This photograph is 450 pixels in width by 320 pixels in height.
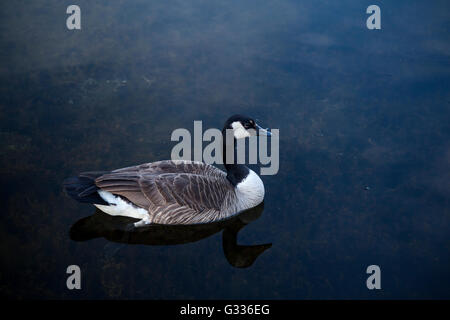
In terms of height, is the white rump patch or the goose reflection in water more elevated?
the white rump patch

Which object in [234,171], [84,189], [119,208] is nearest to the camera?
[84,189]

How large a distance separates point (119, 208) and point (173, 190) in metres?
0.65

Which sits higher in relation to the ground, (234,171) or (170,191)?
(234,171)

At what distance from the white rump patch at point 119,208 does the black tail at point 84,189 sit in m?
0.06

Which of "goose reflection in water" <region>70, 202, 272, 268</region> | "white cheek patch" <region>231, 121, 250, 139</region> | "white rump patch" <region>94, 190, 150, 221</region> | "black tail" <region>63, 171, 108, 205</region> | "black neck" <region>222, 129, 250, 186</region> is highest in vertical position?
"white cheek patch" <region>231, 121, 250, 139</region>

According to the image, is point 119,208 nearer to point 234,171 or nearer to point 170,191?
point 170,191

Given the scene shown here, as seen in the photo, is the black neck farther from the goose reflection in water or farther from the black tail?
the black tail

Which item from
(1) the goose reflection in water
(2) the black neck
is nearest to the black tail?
(1) the goose reflection in water

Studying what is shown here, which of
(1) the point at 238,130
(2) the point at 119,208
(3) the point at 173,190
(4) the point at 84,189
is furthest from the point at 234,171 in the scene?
(4) the point at 84,189

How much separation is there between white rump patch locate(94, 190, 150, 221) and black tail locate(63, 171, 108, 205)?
0.06 metres

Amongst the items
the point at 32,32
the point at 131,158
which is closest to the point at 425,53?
the point at 131,158

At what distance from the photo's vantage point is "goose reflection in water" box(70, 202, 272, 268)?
5.12m

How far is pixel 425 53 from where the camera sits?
320 inches

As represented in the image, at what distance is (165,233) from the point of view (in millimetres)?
5332
